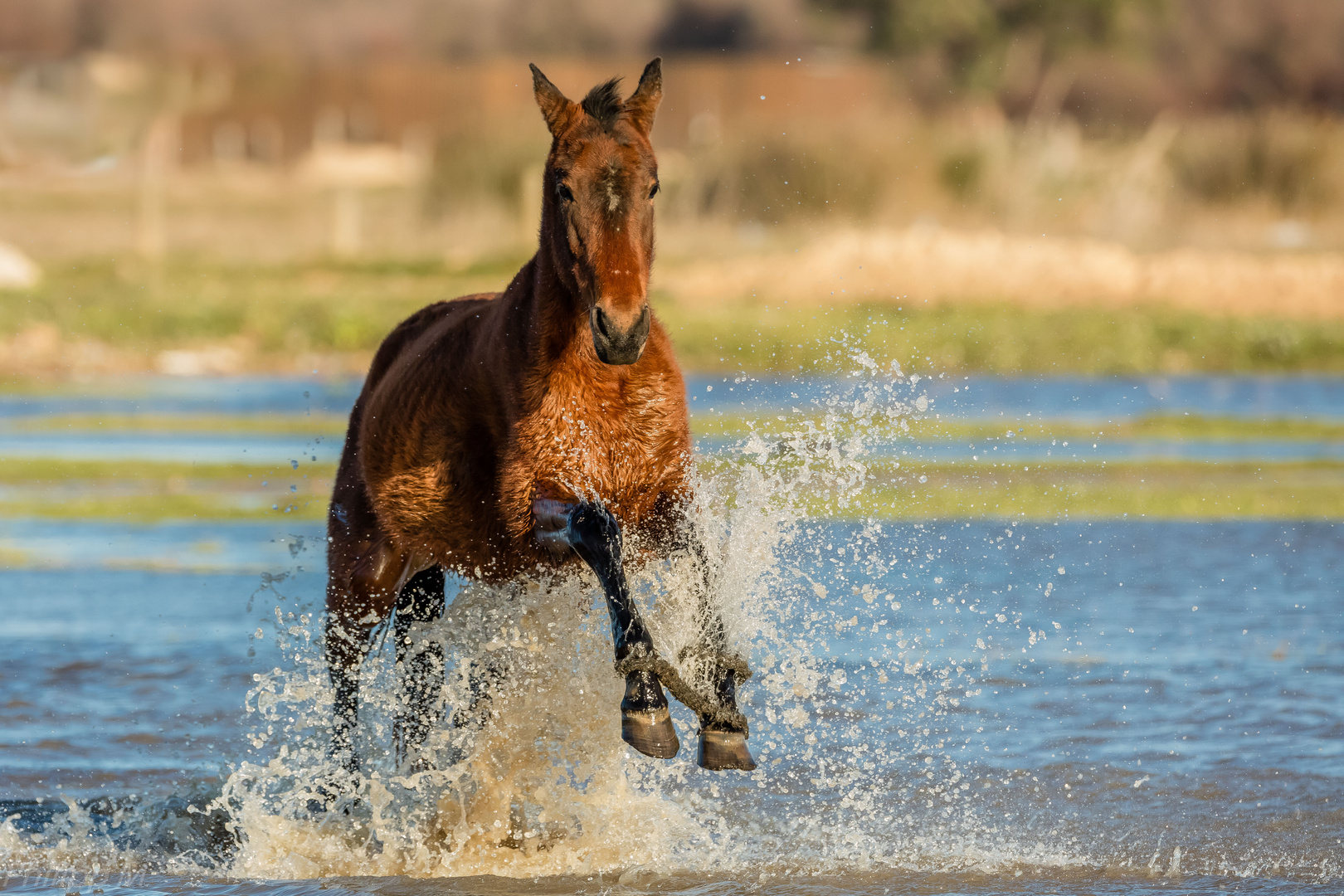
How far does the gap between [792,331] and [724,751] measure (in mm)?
15604

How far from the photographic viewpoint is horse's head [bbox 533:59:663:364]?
171 inches

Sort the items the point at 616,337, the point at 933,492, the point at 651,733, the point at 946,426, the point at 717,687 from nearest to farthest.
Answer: the point at 616,337, the point at 651,733, the point at 717,687, the point at 933,492, the point at 946,426

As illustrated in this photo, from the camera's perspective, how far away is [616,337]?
170 inches

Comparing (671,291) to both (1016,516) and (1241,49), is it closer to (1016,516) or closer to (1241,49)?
(1016,516)

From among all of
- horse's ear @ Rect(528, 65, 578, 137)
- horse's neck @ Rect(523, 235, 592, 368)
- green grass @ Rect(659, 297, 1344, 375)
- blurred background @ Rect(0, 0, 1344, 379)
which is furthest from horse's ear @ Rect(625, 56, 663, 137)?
blurred background @ Rect(0, 0, 1344, 379)

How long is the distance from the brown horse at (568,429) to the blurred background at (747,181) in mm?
13034

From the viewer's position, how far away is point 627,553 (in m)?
4.95

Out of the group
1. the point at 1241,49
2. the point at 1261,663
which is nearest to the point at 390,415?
the point at 1261,663

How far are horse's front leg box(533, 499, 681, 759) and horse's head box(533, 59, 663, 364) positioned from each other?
1.65 ft

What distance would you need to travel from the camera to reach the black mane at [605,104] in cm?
473

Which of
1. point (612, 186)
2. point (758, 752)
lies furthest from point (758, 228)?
point (612, 186)

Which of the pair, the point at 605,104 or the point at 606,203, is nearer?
the point at 606,203

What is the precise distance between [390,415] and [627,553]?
111cm

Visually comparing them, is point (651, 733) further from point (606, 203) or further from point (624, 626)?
point (606, 203)
